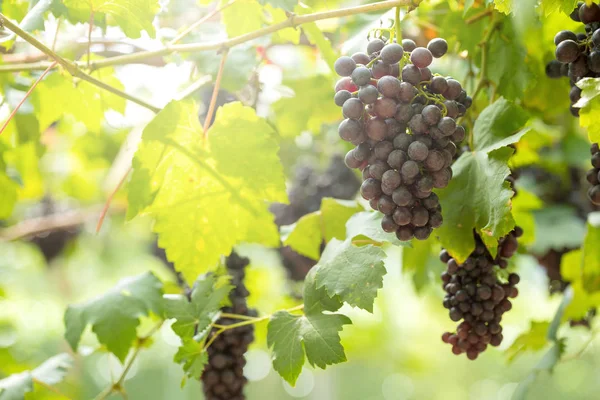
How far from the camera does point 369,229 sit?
3.10 feet

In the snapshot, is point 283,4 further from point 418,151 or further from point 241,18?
point 418,151

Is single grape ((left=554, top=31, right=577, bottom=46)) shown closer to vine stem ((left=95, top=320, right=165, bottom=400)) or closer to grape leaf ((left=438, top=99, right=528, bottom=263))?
grape leaf ((left=438, top=99, right=528, bottom=263))

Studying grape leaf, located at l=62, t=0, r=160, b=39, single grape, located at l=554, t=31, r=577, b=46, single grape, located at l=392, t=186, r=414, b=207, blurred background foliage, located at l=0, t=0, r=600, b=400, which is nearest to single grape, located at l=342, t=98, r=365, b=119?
single grape, located at l=392, t=186, r=414, b=207

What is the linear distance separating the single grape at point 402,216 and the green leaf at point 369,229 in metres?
0.15

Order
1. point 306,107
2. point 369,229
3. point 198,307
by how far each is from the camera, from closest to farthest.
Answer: point 369,229 → point 198,307 → point 306,107

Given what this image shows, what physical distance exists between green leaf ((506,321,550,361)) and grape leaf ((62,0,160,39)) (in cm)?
105

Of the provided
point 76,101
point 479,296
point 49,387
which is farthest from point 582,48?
point 49,387

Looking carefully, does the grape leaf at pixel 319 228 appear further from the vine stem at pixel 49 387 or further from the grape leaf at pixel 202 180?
the vine stem at pixel 49 387

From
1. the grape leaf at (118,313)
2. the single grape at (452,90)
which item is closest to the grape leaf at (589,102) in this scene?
the single grape at (452,90)

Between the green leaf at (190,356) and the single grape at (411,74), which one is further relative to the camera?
the green leaf at (190,356)

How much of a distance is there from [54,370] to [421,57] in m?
1.12

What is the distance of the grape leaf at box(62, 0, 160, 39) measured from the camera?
3.21 feet

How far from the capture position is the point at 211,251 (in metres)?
1.12

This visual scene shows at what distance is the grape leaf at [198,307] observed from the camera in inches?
41.3
